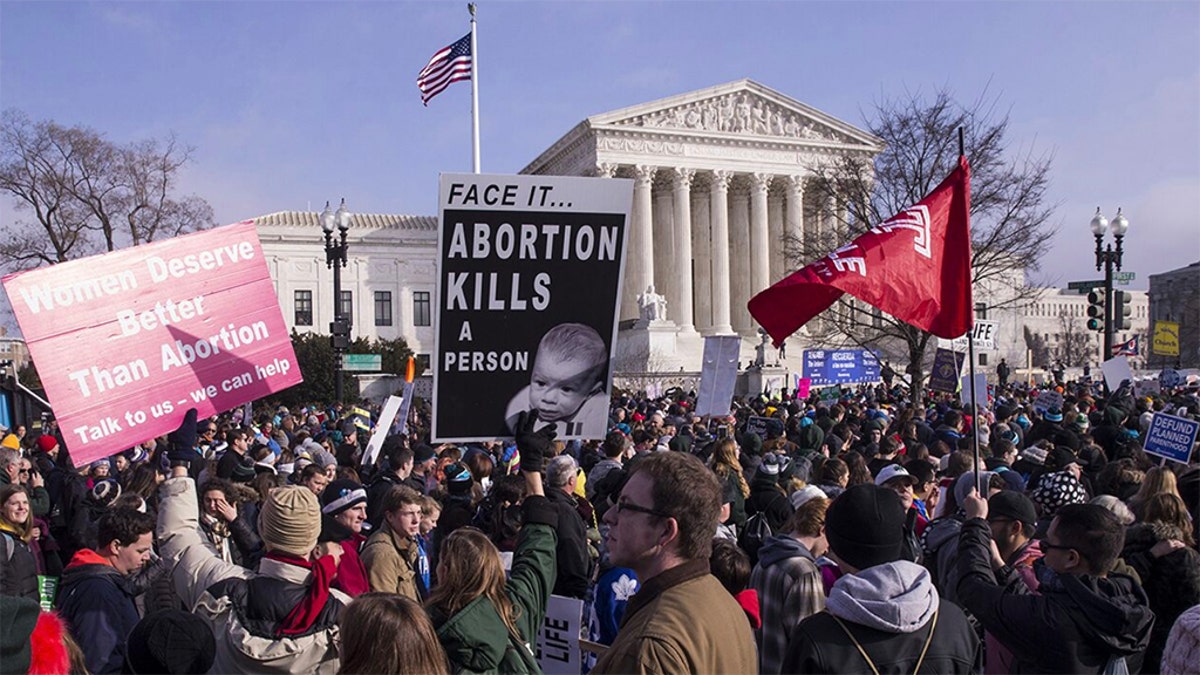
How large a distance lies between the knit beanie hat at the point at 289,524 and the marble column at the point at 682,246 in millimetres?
54823

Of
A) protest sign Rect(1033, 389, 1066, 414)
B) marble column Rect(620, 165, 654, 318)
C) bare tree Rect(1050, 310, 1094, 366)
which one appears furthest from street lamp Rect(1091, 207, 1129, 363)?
bare tree Rect(1050, 310, 1094, 366)

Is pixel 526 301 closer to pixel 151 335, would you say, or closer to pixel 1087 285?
pixel 151 335

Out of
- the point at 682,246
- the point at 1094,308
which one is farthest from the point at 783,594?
the point at 682,246

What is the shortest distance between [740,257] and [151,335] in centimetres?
5744

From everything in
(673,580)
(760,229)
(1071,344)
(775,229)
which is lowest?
(1071,344)

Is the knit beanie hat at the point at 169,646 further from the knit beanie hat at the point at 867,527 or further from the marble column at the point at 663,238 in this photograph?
the marble column at the point at 663,238

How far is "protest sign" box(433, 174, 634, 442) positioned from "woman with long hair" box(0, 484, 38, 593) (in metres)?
2.07

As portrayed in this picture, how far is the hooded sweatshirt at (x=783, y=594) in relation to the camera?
3982 millimetres

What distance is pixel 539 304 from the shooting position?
18.2ft

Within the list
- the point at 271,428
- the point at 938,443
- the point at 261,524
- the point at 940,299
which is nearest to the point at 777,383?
the point at 271,428

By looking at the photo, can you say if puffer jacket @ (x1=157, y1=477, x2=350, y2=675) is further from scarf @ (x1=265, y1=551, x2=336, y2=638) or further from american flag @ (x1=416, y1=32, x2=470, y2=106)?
american flag @ (x1=416, y1=32, x2=470, y2=106)

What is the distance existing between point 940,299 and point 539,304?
2509 millimetres

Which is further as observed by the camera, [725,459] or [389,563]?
[725,459]

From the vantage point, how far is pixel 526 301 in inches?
217
